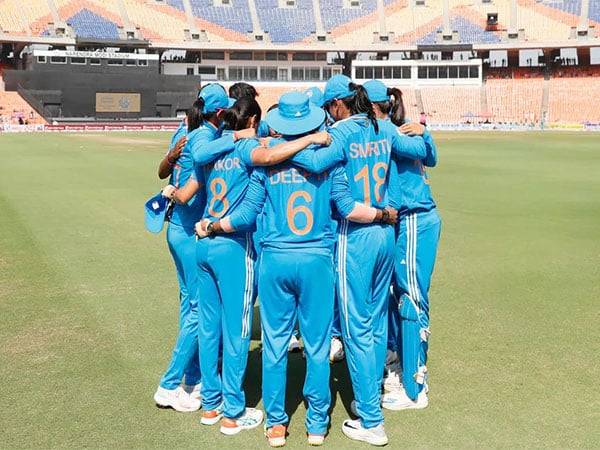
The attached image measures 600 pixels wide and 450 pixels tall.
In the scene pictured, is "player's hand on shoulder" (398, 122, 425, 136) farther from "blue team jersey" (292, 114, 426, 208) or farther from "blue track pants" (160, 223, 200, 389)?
"blue track pants" (160, 223, 200, 389)

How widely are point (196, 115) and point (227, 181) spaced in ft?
2.02

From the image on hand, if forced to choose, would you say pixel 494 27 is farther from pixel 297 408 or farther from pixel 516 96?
pixel 297 408

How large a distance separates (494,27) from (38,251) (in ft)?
204

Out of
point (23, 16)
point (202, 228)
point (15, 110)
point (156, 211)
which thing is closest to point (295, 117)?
point (202, 228)

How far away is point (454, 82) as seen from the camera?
63.5 metres

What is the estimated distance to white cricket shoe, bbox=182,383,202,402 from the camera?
4.91 meters

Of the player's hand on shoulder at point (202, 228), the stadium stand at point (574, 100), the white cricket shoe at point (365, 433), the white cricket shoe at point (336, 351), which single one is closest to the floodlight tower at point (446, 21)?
the stadium stand at point (574, 100)

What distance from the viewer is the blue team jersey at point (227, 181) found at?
4.39 meters

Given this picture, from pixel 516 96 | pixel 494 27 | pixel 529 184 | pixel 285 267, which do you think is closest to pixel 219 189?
pixel 285 267

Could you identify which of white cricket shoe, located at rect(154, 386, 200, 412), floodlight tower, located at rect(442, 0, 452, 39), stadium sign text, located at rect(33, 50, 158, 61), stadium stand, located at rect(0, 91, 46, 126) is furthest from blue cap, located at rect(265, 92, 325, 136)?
floodlight tower, located at rect(442, 0, 452, 39)

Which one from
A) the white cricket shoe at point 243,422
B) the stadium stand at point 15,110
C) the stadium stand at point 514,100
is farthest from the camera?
the stadium stand at point 514,100

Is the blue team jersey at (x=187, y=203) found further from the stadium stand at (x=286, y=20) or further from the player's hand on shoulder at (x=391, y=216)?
the stadium stand at (x=286, y=20)

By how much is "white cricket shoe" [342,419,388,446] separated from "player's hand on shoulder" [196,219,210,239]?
1.58 m

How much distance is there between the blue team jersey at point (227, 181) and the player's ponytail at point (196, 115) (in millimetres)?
403
